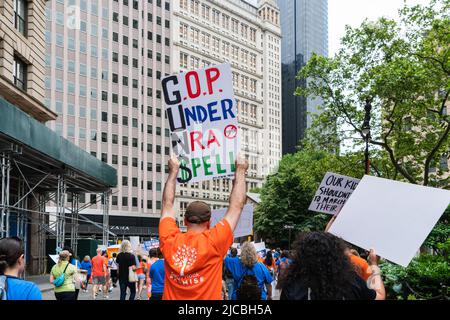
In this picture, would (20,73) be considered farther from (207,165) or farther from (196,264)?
(196,264)

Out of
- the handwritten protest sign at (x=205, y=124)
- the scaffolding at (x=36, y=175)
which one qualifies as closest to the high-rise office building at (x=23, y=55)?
→ the scaffolding at (x=36, y=175)

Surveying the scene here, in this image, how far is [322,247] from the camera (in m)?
3.45

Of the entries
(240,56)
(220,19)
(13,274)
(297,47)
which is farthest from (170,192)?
(297,47)

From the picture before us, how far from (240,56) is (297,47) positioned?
80.2 metres

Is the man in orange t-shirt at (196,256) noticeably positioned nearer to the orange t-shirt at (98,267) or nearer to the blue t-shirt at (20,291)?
the blue t-shirt at (20,291)

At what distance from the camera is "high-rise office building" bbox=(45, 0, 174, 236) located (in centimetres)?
7375

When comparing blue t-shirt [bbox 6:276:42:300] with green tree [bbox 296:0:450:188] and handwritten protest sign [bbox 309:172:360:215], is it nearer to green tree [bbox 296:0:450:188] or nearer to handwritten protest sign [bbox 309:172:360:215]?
handwritten protest sign [bbox 309:172:360:215]

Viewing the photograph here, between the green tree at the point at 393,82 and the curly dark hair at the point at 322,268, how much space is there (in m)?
20.7

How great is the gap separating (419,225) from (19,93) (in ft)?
71.3

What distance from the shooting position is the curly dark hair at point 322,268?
3.29 meters

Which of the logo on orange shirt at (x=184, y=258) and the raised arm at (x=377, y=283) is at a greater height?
the logo on orange shirt at (x=184, y=258)

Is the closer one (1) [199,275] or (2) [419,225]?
(1) [199,275]

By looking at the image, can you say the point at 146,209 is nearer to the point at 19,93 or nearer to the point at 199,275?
the point at 19,93

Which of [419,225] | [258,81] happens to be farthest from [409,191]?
[258,81]
